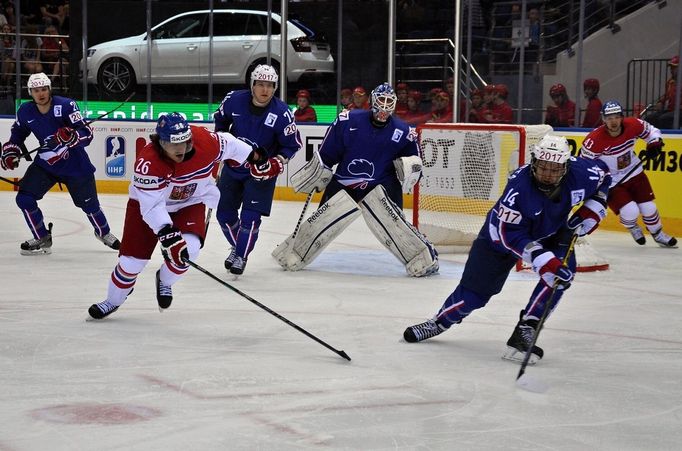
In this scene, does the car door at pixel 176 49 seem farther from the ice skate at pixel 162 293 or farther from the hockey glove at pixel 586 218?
the hockey glove at pixel 586 218

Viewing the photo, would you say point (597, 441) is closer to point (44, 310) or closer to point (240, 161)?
point (240, 161)

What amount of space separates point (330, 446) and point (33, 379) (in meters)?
1.36

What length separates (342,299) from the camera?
5879mm

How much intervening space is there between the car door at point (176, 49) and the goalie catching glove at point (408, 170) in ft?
20.6

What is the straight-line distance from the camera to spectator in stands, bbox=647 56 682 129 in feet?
31.1

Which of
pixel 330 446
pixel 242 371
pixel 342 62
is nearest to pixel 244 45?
pixel 342 62

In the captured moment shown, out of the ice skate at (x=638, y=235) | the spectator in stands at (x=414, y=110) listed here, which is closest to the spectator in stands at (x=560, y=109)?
the spectator in stands at (x=414, y=110)

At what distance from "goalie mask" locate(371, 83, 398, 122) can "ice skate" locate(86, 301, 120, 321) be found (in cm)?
229

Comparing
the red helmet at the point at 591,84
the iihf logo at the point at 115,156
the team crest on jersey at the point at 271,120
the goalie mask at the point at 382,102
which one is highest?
the red helmet at the point at 591,84

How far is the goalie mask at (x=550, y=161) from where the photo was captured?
405 centimetres

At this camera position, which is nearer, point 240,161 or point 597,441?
point 597,441

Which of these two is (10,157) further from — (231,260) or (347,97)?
(347,97)

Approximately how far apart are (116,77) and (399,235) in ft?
22.7

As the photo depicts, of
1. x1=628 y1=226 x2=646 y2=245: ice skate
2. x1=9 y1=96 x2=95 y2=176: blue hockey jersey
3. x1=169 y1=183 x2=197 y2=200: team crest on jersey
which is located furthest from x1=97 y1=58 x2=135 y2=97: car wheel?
x1=169 y1=183 x2=197 y2=200: team crest on jersey
